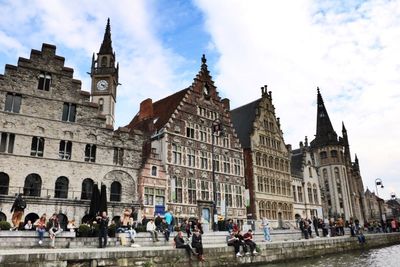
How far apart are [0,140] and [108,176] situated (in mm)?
8400

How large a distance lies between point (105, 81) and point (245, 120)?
60.4 ft

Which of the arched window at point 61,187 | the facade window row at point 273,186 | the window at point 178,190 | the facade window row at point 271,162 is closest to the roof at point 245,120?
the facade window row at point 271,162

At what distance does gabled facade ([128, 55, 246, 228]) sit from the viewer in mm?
33500

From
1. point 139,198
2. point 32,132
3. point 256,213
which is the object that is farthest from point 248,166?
point 32,132

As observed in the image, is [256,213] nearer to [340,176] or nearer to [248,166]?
[248,166]

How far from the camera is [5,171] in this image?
82.9ft

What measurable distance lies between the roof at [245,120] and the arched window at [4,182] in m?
26.6

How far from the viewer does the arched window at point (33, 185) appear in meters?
26.0

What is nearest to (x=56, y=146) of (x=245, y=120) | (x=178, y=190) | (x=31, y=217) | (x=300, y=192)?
(x=31, y=217)

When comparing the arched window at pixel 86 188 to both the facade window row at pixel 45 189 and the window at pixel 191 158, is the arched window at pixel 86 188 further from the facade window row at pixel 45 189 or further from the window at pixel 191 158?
the window at pixel 191 158

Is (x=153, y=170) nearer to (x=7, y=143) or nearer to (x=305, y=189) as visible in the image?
(x=7, y=143)

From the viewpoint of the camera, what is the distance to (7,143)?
2591cm

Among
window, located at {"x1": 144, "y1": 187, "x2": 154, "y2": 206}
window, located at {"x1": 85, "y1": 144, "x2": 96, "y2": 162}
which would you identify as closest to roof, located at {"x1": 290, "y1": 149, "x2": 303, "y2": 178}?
window, located at {"x1": 144, "y1": 187, "x2": 154, "y2": 206}

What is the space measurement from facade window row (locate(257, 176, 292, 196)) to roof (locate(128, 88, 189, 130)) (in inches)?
543
